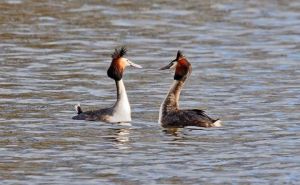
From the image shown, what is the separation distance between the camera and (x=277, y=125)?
1811cm

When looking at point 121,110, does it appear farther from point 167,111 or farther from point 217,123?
point 217,123

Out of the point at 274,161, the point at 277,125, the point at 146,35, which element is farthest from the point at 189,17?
the point at 274,161

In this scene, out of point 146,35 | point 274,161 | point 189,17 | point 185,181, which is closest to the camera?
point 185,181

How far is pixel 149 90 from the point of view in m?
21.7

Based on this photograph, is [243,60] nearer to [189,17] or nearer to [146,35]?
[146,35]

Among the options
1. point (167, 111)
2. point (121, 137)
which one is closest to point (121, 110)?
point (167, 111)

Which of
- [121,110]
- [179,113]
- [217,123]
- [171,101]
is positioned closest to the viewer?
[217,123]

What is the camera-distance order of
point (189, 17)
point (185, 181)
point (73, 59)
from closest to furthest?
point (185, 181)
point (73, 59)
point (189, 17)

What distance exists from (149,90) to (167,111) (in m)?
2.95

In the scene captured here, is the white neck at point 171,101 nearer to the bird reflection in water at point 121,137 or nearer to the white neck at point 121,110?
the white neck at point 121,110

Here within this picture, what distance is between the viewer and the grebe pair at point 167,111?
18031 mm

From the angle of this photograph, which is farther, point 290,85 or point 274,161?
point 290,85

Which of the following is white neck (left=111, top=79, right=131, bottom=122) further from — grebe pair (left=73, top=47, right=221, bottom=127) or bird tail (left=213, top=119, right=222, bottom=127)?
bird tail (left=213, top=119, right=222, bottom=127)

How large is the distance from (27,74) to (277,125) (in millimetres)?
6291
